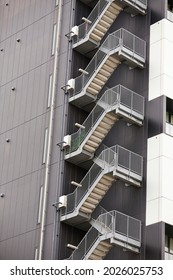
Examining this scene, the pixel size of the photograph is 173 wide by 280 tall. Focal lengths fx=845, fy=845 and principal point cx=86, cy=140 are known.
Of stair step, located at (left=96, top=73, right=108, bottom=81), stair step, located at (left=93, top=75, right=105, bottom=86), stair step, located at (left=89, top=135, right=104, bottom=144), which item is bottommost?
stair step, located at (left=89, top=135, right=104, bottom=144)

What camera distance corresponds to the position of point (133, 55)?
6188 centimetres

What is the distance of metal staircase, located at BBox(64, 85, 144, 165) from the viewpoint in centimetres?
5988

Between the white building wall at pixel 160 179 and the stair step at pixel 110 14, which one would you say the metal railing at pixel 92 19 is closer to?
the stair step at pixel 110 14

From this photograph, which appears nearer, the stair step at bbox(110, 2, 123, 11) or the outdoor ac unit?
the outdoor ac unit

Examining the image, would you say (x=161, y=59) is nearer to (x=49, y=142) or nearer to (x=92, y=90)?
(x=92, y=90)

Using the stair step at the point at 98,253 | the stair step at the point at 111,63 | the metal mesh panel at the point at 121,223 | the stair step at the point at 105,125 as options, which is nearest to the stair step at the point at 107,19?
the stair step at the point at 111,63

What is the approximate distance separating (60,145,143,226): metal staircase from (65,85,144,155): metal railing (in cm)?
249

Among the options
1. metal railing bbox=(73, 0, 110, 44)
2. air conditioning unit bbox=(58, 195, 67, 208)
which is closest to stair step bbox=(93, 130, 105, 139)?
air conditioning unit bbox=(58, 195, 67, 208)

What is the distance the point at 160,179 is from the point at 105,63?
10515mm

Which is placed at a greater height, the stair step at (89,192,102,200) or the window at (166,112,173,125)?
the window at (166,112,173,125)

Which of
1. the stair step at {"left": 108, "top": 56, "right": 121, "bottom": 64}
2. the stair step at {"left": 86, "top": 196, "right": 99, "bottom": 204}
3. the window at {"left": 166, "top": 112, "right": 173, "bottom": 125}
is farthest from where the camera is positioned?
the stair step at {"left": 108, "top": 56, "right": 121, "bottom": 64}

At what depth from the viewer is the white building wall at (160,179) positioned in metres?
56.1

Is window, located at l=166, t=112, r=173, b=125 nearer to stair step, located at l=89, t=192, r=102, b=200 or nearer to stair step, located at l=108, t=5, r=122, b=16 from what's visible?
stair step, located at l=89, t=192, r=102, b=200

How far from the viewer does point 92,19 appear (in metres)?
65.2
